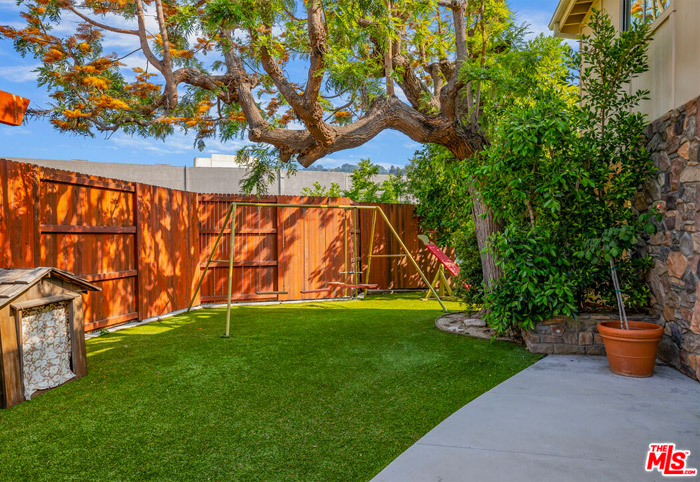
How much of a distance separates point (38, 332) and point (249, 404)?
1673 millimetres

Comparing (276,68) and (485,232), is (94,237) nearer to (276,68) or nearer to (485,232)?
(276,68)

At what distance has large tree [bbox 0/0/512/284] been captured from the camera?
18.0 feet

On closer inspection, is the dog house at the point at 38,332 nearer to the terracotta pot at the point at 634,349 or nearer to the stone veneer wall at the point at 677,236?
the terracotta pot at the point at 634,349

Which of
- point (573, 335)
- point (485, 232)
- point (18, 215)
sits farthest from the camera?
point (485, 232)

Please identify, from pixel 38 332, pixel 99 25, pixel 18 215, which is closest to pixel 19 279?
pixel 38 332

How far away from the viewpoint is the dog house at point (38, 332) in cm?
304

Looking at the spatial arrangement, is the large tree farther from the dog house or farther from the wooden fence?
the dog house

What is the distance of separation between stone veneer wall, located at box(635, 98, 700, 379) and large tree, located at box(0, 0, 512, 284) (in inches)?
62.7

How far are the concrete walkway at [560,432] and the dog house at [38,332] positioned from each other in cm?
263

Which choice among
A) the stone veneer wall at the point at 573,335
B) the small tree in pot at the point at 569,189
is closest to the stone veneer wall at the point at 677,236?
the small tree in pot at the point at 569,189

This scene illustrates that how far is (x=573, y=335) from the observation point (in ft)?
14.1

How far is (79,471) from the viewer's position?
2191 millimetres

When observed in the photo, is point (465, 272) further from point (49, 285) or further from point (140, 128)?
point (140, 128)

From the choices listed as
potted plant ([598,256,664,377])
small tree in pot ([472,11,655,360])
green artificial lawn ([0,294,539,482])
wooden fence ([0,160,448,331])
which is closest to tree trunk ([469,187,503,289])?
small tree in pot ([472,11,655,360])
